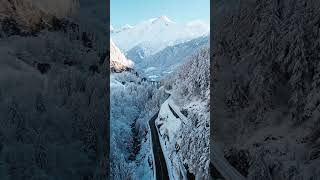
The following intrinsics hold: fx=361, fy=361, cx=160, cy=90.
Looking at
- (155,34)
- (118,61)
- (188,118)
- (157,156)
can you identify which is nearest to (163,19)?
(155,34)

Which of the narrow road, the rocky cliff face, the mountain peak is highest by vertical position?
the mountain peak

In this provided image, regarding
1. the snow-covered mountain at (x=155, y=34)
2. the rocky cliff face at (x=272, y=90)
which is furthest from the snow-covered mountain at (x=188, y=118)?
the rocky cliff face at (x=272, y=90)

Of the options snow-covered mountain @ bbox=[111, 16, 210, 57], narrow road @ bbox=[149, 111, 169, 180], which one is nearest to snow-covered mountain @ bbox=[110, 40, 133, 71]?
snow-covered mountain @ bbox=[111, 16, 210, 57]

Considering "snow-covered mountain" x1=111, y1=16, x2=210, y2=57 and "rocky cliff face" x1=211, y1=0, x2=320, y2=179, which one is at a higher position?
"snow-covered mountain" x1=111, y1=16, x2=210, y2=57

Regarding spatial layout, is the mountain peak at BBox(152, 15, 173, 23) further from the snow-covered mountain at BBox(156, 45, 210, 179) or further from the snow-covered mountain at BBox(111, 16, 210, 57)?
the snow-covered mountain at BBox(156, 45, 210, 179)

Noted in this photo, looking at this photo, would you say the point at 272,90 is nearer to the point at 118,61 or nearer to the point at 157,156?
the point at 157,156
